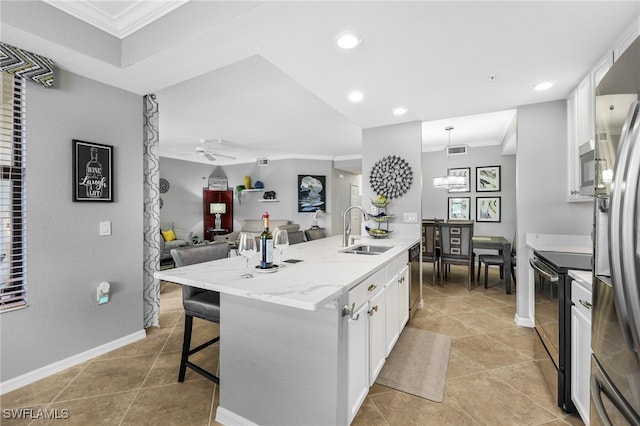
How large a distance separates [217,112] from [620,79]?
13.3 feet

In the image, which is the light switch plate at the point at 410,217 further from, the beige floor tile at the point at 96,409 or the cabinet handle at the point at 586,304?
the beige floor tile at the point at 96,409

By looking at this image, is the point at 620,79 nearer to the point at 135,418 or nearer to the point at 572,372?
the point at 572,372

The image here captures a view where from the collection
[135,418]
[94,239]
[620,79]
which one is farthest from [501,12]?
[94,239]

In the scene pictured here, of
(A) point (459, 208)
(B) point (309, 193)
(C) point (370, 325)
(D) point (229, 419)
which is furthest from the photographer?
(B) point (309, 193)

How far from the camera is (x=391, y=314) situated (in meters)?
2.22

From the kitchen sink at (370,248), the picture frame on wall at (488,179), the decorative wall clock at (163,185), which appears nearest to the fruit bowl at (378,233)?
the kitchen sink at (370,248)

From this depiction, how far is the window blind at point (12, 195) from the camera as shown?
1915mm

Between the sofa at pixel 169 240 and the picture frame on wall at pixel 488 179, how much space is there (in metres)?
6.18

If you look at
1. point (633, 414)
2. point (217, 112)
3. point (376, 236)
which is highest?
point (217, 112)

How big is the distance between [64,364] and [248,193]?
6.05 meters

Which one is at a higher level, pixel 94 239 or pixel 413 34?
pixel 413 34

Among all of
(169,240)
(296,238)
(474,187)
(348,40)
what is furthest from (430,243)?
(169,240)

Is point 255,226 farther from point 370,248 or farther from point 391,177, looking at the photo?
point 370,248

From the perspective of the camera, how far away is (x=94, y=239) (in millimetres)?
2404
